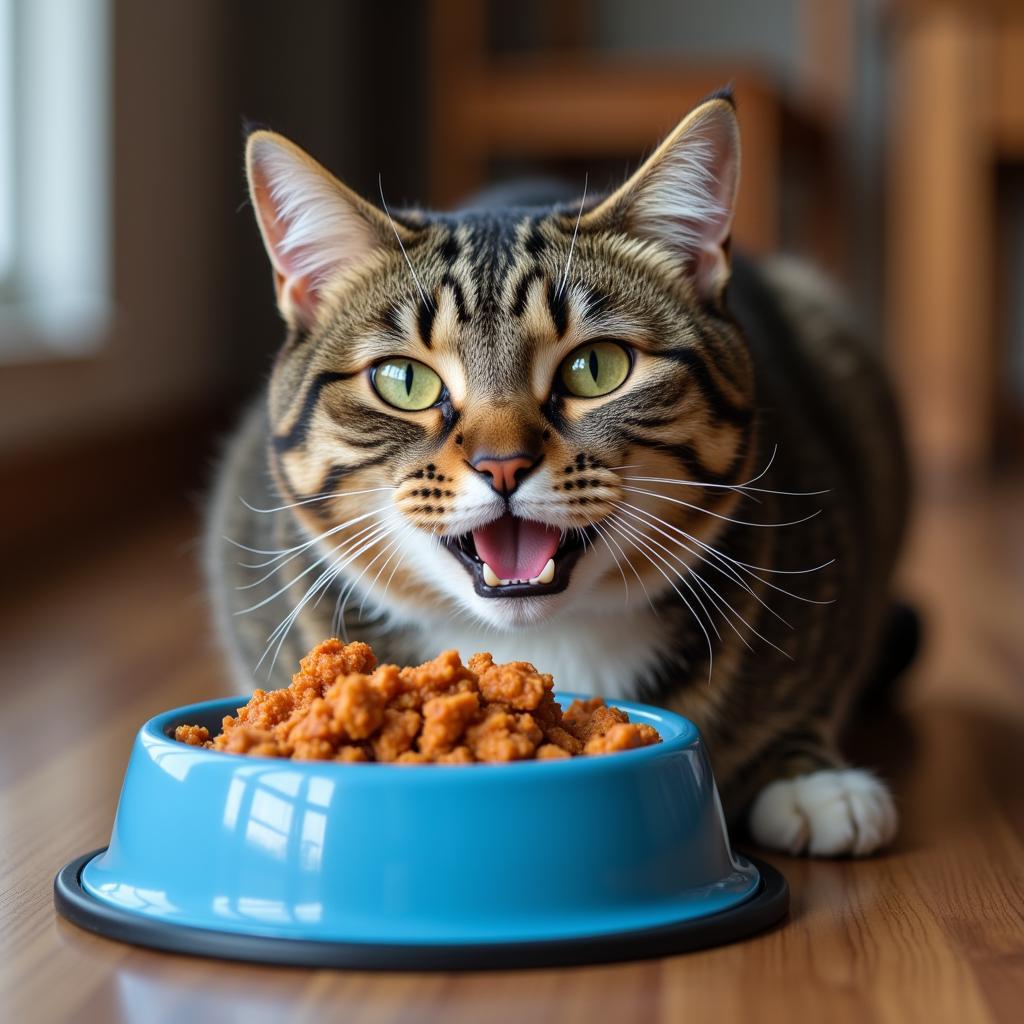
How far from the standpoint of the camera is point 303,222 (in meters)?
1.28

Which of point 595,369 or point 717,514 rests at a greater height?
point 595,369

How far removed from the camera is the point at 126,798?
104cm

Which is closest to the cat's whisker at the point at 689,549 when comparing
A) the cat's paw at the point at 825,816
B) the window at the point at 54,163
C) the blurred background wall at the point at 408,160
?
the cat's paw at the point at 825,816

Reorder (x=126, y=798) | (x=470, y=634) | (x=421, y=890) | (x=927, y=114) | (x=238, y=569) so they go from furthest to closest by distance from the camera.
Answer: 1. (x=927, y=114)
2. (x=238, y=569)
3. (x=470, y=634)
4. (x=126, y=798)
5. (x=421, y=890)

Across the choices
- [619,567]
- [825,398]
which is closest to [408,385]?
[619,567]

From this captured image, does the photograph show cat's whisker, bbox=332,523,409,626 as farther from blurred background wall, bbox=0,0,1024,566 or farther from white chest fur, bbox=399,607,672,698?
blurred background wall, bbox=0,0,1024,566

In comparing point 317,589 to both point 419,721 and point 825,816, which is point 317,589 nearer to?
point 419,721

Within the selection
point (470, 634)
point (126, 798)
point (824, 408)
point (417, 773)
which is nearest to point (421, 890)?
point (417, 773)

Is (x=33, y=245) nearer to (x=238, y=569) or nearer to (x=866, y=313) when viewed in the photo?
(x=238, y=569)

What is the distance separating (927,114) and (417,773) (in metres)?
3.54

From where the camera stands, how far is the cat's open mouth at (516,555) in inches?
45.4

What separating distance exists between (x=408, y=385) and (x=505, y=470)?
0.15m

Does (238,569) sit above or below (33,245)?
below

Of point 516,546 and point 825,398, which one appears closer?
point 516,546
